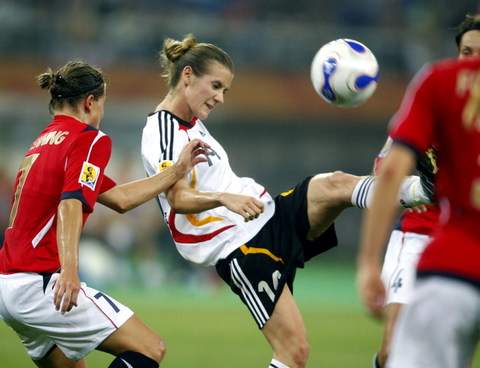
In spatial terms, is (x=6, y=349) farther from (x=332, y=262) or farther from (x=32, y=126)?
(x=332, y=262)

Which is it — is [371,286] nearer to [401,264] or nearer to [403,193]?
[403,193]

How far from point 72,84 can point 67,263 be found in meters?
1.18

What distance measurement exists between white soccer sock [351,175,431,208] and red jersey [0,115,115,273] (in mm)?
1561

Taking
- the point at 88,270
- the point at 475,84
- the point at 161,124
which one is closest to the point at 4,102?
the point at 88,270

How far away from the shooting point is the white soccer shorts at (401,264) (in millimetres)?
6180

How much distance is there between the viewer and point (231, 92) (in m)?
21.7

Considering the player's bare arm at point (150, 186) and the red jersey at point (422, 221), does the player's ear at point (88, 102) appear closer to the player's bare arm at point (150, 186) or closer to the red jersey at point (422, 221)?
the player's bare arm at point (150, 186)

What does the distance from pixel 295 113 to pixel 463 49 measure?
51.5ft

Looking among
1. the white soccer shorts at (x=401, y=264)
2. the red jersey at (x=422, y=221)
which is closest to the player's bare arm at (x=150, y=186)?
the red jersey at (x=422, y=221)

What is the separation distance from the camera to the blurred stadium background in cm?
1944

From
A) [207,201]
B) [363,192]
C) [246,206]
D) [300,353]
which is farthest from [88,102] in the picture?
[300,353]

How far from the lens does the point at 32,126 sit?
21156 mm

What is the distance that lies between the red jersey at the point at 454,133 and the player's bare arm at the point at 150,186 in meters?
2.49

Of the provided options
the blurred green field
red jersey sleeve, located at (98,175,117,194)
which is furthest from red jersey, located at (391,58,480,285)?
the blurred green field
